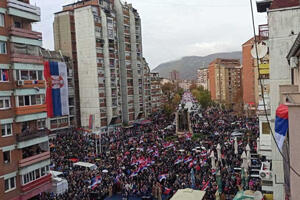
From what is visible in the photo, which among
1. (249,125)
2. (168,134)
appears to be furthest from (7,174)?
(249,125)

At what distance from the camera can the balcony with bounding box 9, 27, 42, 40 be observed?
19.1m

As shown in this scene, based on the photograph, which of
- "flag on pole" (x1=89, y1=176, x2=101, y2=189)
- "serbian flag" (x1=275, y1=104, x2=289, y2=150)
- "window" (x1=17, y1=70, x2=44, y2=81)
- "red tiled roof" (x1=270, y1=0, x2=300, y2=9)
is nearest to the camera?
"serbian flag" (x1=275, y1=104, x2=289, y2=150)

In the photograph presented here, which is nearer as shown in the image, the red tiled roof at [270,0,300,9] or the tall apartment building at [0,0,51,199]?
the red tiled roof at [270,0,300,9]

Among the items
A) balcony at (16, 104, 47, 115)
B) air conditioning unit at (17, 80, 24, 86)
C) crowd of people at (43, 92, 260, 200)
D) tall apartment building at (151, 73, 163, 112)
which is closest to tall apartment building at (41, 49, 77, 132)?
crowd of people at (43, 92, 260, 200)

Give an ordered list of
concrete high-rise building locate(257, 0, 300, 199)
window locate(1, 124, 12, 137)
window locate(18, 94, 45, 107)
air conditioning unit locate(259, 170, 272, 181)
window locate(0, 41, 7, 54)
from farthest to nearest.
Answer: window locate(18, 94, 45, 107), window locate(0, 41, 7, 54), window locate(1, 124, 12, 137), air conditioning unit locate(259, 170, 272, 181), concrete high-rise building locate(257, 0, 300, 199)

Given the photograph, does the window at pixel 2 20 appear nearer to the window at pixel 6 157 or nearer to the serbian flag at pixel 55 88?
the window at pixel 6 157

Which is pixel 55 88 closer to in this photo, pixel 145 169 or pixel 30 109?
pixel 30 109

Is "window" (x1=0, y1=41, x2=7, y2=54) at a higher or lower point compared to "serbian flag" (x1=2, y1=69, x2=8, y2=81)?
higher

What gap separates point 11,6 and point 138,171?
15.9 meters

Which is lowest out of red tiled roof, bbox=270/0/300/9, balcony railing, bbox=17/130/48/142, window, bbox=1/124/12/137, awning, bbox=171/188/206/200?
awning, bbox=171/188/206/200

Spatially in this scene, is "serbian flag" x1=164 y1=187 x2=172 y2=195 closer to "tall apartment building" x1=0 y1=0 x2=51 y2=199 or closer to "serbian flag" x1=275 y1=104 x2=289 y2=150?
"tall apartment building" x1=0 y1=0 x2=51 y2=199

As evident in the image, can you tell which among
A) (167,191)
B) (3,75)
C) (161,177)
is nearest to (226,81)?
(161,177)

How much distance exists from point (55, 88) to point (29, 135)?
59.6 ft

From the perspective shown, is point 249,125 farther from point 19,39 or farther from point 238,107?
point 19,39
